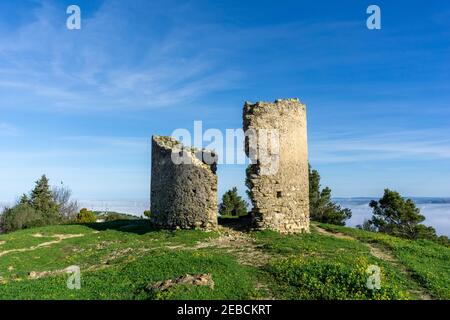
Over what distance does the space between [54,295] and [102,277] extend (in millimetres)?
2287

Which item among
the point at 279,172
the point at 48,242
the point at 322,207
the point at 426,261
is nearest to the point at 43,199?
the point at 48,242

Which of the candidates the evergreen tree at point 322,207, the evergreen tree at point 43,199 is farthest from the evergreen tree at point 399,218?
the evergreen tree at point 43,199

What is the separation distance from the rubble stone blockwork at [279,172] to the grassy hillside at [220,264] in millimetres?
1402

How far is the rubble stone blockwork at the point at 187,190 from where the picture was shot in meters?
21.6

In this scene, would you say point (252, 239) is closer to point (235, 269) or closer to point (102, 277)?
point (235, 269)

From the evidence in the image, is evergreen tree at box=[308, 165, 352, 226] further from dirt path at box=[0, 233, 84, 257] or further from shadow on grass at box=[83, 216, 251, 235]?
dirt path at box=[0, 233, 84, 257]

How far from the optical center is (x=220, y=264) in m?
13.6

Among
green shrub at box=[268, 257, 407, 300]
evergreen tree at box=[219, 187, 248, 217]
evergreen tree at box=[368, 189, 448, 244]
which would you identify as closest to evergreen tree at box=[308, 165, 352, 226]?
evergreen tree at box=[368, 189, 448, 244]

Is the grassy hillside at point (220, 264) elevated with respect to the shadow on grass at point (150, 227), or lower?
lower

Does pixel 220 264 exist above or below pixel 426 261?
above

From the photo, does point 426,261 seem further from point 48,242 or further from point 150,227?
point 48,242

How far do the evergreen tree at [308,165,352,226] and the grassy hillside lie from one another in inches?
717

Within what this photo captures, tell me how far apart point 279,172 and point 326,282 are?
10.9 metres

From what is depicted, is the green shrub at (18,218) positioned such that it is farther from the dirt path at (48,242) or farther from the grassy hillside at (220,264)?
the grassy hillside at (220,264)
